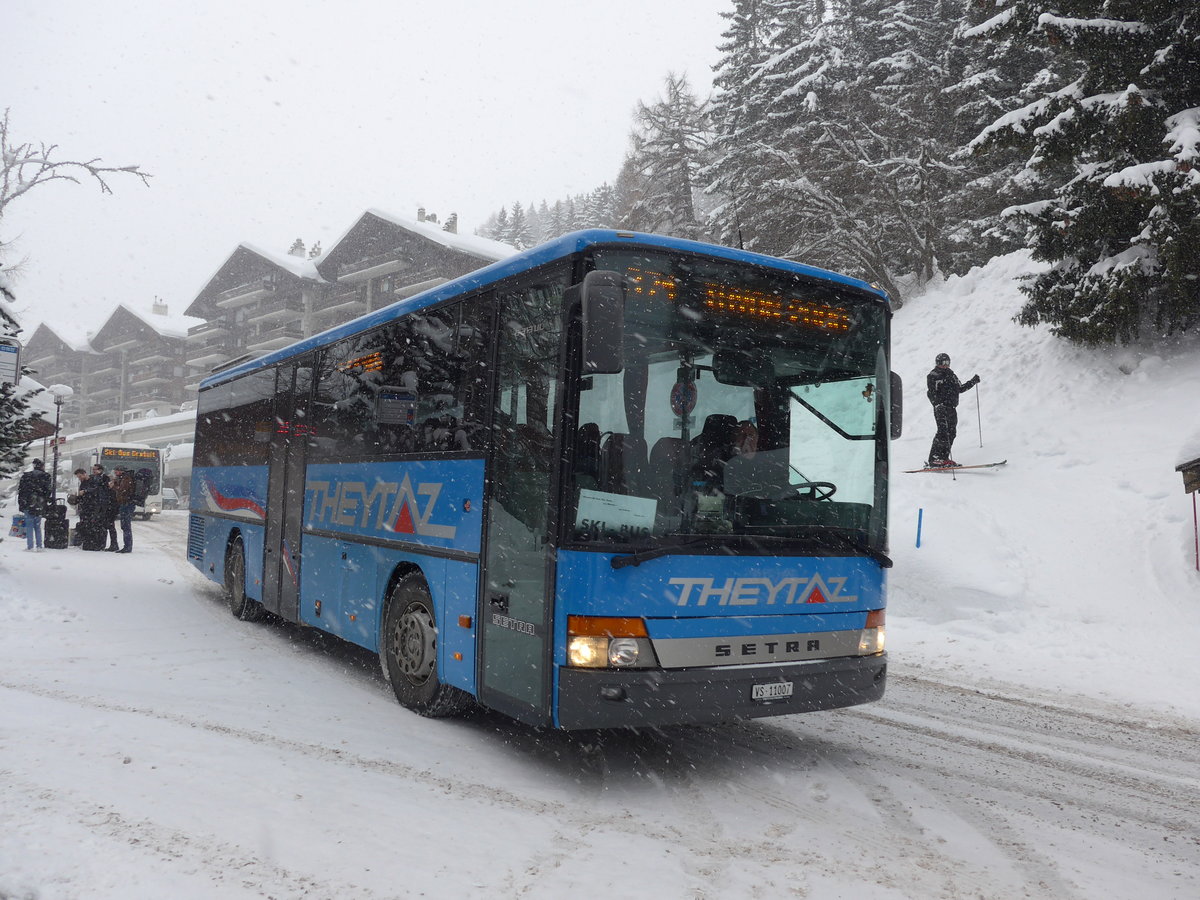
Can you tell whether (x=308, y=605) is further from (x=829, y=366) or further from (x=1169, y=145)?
(x=1169, y=145)

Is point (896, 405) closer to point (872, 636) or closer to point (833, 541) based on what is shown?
point (833, 541)

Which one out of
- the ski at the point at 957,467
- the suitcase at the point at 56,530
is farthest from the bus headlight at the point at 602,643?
the suitcase at the point at 56,530

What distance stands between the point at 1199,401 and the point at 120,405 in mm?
85096

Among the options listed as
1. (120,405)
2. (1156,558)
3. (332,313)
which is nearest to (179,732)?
(1156,558)

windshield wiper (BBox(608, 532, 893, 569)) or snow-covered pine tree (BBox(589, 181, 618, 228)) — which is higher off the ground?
snow-covered pine tree (BBox(589, 181, 618, 228))

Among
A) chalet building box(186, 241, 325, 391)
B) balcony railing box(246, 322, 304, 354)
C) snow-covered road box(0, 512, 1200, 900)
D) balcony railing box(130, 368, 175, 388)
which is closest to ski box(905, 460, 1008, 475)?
snow-covered road box(0, 512, 1200, 900)

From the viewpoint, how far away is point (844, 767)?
551 cm

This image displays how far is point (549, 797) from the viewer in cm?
483

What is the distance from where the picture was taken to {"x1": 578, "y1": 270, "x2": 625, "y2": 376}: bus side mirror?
4578 mm

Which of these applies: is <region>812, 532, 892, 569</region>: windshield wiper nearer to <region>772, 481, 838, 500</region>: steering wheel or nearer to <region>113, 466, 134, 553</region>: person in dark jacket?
<region>772, 481, 838, 500</region>: steering wheel

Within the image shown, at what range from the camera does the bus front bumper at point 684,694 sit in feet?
15.5

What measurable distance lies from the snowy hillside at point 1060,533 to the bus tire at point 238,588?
24.5 ft

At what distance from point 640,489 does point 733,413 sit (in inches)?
30.8

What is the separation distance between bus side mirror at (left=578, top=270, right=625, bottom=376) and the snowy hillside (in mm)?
5555
